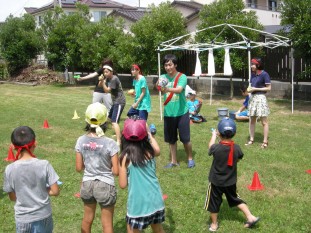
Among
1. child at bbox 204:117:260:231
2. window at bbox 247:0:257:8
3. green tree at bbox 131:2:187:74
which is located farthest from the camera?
window at bbox 247:0:257:8

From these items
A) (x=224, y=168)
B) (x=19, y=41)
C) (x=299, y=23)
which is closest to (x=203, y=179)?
(x=224, y=168)

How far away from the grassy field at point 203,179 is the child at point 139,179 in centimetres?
95

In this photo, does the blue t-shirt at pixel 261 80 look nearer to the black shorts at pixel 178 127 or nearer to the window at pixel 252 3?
the black shorts at pixel 178 127

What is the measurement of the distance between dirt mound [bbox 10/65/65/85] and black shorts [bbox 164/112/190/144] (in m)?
20.2

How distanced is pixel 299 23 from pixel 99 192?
909 centimetres

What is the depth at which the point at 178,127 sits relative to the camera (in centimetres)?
592

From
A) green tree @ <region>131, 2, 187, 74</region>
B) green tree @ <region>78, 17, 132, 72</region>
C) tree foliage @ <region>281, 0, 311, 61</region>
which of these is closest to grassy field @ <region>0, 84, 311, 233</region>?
tree foliage @ <region>281, 0, 311, 61</region>

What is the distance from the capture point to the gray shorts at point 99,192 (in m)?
3.31

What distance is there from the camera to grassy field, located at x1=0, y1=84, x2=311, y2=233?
14.0 feet

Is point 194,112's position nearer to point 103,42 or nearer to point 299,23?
point 299,23

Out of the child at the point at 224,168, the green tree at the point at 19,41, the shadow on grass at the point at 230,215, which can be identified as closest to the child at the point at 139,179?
the child at the point at 224,168

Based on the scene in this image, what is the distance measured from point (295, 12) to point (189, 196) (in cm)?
798

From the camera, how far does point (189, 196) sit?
497cm

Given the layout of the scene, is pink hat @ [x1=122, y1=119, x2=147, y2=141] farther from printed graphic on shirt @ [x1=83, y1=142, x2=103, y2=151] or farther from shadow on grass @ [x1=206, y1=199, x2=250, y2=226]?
shadow on grass @ [x1=206, y1=199, x2=250, y2=226]
